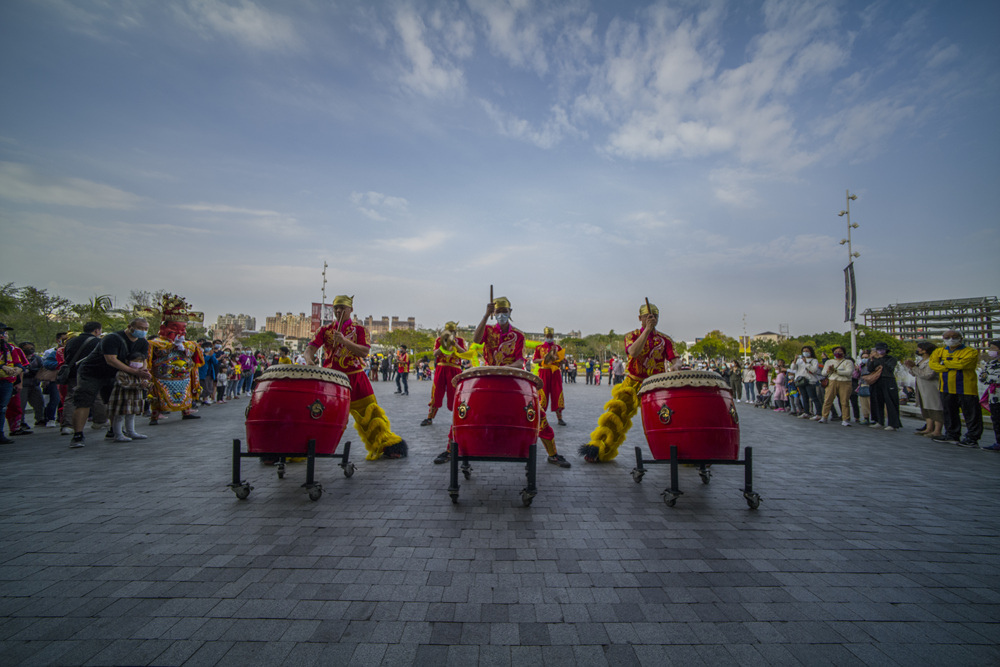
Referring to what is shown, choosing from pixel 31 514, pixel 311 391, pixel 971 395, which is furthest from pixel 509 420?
pixel 971 395

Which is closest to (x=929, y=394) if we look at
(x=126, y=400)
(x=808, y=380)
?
(x=808, y=380)

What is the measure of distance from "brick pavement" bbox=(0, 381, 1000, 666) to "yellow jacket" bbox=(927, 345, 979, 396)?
175 inches

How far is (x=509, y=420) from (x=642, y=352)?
8.25ft

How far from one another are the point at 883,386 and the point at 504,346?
10798 mm

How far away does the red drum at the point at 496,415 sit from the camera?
427cm

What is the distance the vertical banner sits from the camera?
21172 mm

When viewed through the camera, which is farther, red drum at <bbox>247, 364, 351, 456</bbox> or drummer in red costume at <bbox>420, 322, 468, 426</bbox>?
drummer in red costume at <bbox>420, 322, 468, 426</bbox>

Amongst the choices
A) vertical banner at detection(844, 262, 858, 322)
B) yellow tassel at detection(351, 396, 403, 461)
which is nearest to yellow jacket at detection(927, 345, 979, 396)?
yellow tassel at detection(351, 396, 403, 461)

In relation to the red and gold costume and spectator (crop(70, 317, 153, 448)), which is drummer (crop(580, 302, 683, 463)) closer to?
the red and gold costume

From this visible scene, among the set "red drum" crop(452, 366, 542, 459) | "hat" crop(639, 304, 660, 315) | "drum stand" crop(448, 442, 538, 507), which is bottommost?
"drum stand" crop(448, 442, 538, 507)

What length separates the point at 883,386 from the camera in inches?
428

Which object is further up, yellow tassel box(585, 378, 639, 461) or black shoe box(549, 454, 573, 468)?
yellow tassel box(585, 378, 639, 461)

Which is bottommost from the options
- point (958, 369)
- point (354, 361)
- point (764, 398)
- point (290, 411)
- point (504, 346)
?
point (764, 398)

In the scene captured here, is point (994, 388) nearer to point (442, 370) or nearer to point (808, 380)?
point (808, 380)
